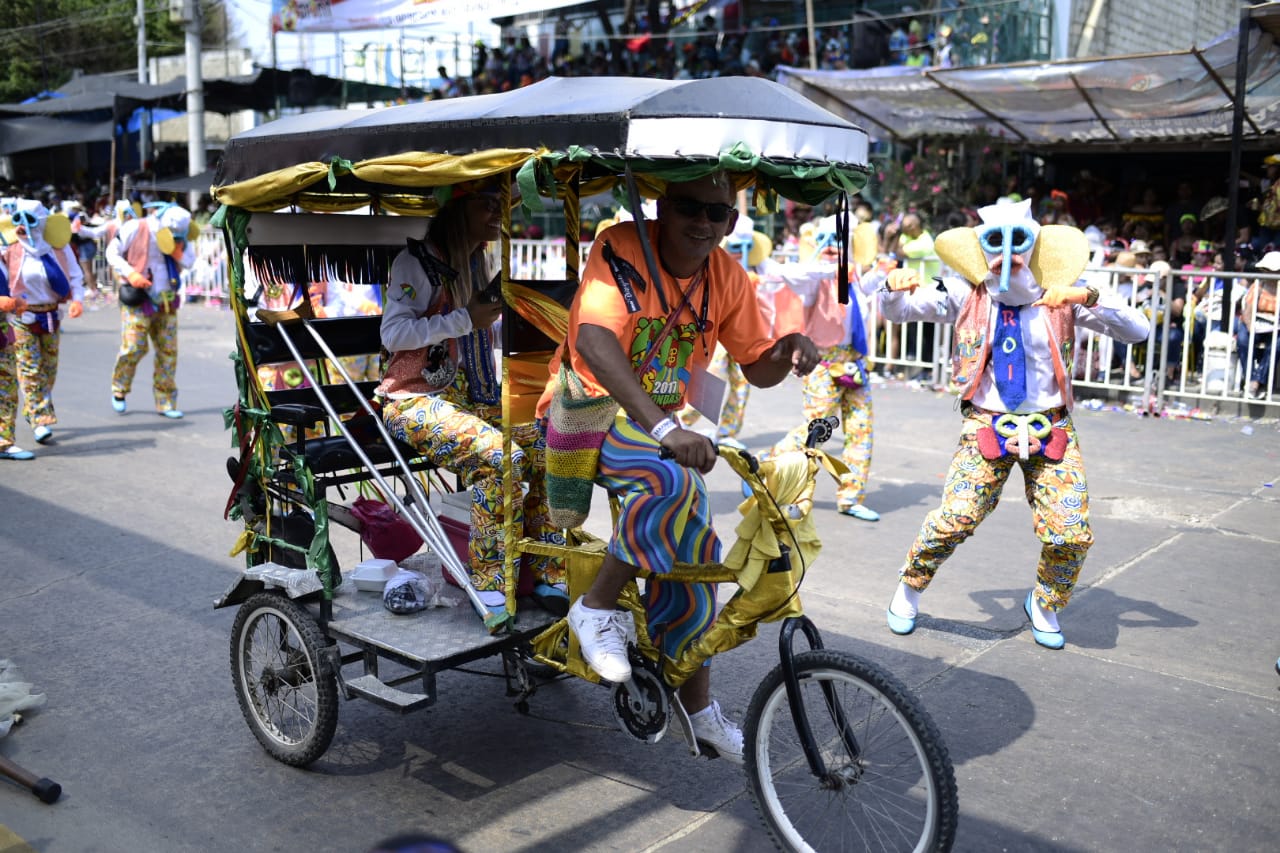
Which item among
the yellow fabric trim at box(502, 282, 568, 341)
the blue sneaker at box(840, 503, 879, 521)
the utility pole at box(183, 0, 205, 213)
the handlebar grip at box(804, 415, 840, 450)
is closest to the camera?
the handlebar grip at box(804, 415, 840, 450)

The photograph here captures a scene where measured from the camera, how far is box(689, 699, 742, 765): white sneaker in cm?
360

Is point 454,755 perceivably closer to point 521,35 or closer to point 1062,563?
point 1062,563

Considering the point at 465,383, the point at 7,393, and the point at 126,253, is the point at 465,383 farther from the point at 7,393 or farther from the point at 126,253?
the point at 126,253

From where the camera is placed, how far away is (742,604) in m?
3.37

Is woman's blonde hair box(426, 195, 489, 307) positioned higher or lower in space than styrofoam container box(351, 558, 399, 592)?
higher

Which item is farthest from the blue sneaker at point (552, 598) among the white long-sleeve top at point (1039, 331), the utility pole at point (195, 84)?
the utility pole at point (195, 84)

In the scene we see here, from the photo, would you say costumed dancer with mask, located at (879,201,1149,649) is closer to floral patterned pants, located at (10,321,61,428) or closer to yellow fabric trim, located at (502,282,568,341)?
yellow fabric trim, located at (502,282,568,341)

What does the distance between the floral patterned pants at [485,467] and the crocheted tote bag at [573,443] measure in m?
0.32

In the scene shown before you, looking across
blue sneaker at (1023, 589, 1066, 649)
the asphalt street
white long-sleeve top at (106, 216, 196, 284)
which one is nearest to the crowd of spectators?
white long-sleeve top at (106, 216, 196, 284)

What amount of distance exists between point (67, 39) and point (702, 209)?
158 feet

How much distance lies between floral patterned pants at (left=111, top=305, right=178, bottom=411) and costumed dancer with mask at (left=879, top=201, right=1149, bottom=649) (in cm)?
736

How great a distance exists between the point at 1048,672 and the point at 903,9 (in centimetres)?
1648

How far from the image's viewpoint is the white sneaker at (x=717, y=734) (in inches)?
142

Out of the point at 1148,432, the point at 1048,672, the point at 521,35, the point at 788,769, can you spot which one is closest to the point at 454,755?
the point at 788,769
